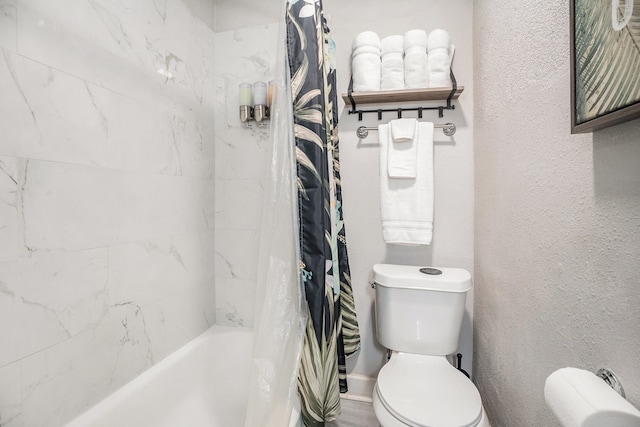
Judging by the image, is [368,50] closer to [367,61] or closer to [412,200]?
[367,61]

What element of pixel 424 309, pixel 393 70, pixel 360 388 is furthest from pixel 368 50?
pixel 360 388

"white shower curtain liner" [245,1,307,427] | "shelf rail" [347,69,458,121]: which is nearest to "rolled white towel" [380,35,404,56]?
"shelf rail" [347,69,458,121]

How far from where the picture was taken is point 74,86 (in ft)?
3.41

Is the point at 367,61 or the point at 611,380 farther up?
the point at 367,61

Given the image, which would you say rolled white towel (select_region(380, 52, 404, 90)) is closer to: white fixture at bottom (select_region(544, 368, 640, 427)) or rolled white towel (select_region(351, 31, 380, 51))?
rolled white towel (select_region(351, 31, 380, 51))

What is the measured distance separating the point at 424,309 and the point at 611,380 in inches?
33.3

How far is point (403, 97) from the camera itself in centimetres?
163

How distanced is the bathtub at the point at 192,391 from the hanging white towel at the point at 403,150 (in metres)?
1.18

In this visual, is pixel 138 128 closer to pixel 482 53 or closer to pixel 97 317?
pixel 97 317

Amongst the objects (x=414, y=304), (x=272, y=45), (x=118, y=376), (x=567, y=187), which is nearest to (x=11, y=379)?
(x=118, y=376)

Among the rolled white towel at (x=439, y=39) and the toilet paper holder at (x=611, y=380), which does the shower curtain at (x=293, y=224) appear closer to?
the rolled white towel at (x=439, y=39)

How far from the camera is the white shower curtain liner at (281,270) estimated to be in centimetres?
111

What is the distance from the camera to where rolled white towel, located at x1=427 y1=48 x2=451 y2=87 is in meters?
1.52

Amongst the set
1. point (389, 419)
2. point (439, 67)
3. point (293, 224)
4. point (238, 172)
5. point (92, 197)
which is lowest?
point (389, 419)
